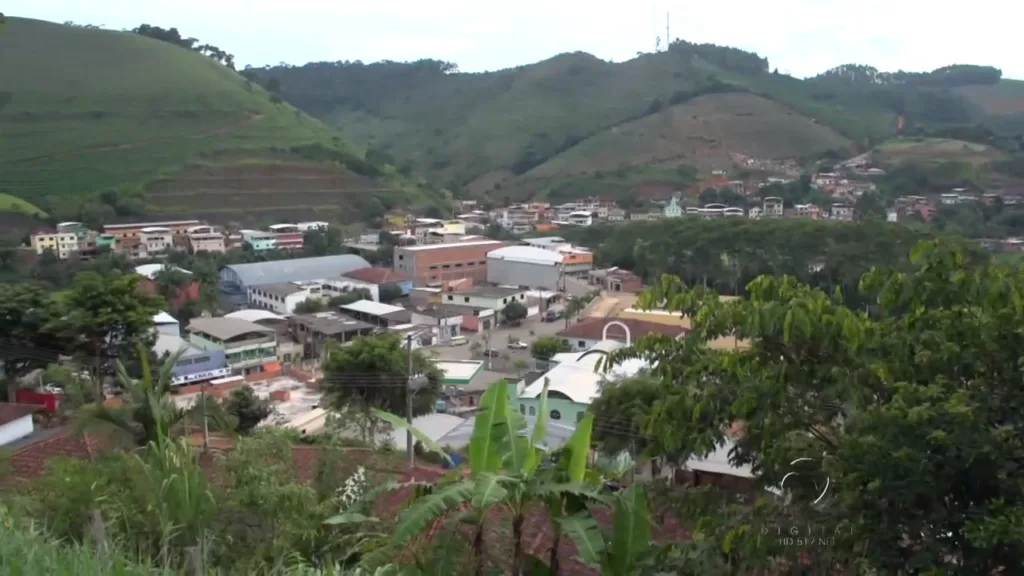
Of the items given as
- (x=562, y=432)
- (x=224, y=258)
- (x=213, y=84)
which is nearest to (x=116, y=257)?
(x=224, y=258)

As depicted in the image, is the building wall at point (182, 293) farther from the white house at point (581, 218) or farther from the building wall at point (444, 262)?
the white house at point (581, 218)

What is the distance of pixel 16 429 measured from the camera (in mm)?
8789

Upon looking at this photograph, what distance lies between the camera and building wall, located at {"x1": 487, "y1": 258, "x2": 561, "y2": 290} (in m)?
30.5

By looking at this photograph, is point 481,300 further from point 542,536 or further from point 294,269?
point 542,536

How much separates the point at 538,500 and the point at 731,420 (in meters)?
0.86

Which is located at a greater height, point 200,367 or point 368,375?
point 368,375

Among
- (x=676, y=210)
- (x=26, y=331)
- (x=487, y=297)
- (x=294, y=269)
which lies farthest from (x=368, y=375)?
(x=676, y=210)

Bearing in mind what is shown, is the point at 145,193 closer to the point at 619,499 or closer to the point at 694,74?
the point at 619,499

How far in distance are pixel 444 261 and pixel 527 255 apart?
3.25 meters

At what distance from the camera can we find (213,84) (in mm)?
55250

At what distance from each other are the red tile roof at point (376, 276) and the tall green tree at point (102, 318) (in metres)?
18.1

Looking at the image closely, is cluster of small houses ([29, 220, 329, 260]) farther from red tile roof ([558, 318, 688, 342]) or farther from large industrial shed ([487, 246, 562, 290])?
red tile roof ([558, 318, 688, 342])

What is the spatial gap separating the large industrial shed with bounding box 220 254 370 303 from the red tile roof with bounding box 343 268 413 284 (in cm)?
112


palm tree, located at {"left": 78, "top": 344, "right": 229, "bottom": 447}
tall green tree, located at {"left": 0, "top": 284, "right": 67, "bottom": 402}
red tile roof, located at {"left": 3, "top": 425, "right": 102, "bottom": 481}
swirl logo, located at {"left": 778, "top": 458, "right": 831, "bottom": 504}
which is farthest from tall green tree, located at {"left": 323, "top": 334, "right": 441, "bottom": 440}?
swirl logo, located at {"left": 778, "top": 458, "right": 831, "bottom": 504}
